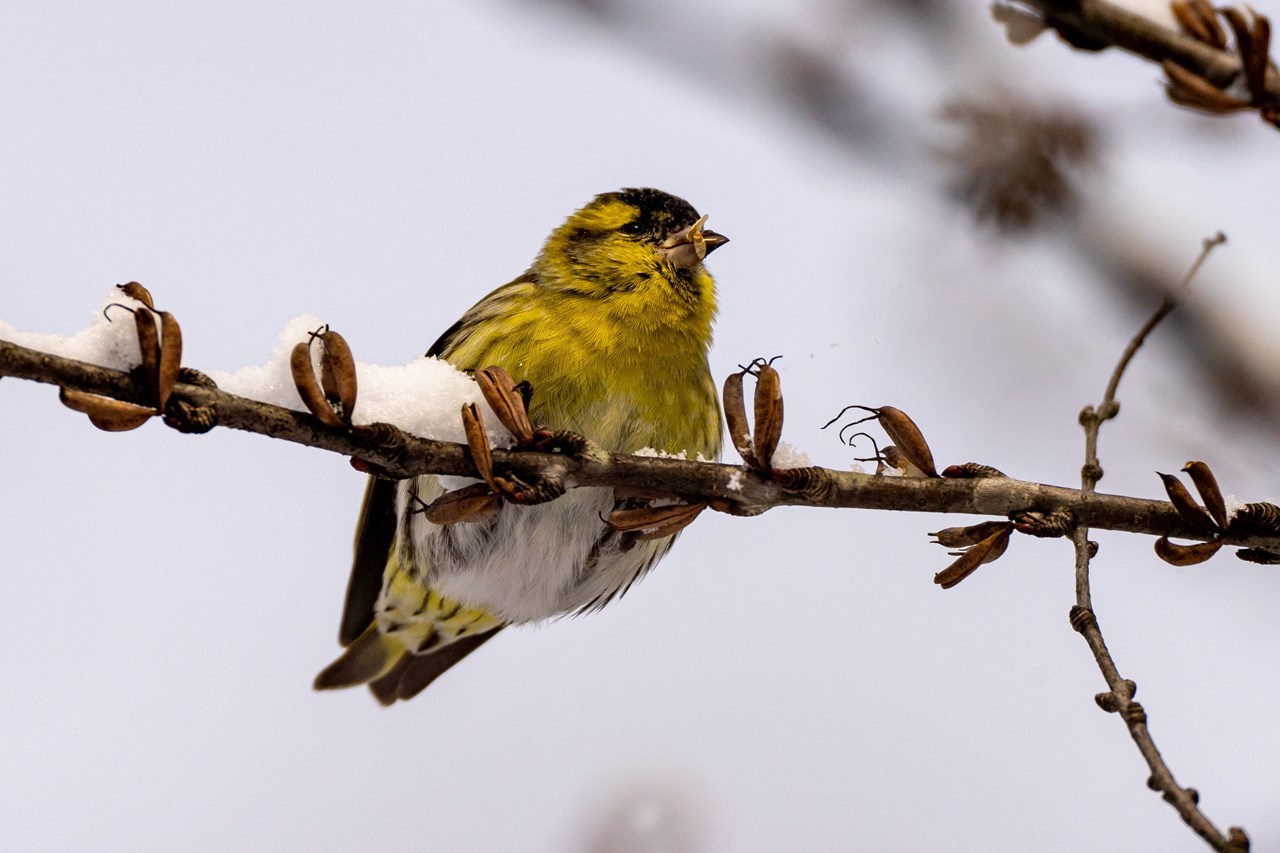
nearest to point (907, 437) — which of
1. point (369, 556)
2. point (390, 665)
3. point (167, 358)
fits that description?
point (167, 358)

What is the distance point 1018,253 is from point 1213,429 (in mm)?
531

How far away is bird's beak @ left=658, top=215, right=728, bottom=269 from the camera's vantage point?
252cm

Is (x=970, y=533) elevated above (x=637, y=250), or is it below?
below

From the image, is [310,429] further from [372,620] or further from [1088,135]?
[372,620]

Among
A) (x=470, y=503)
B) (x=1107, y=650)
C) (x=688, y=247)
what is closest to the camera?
(x=1107, y=650)

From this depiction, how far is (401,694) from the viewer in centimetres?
338

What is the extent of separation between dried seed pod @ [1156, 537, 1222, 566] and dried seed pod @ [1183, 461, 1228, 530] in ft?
0.10

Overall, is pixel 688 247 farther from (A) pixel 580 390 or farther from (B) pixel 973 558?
(B) pixel 973 558

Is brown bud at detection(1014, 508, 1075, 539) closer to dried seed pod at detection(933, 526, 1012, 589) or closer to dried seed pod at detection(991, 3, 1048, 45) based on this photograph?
dried seed pod at detection(933, 526, 1012, 589)

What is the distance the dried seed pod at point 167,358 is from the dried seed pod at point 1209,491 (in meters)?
1.04

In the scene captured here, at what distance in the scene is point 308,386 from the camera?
3.84 ft

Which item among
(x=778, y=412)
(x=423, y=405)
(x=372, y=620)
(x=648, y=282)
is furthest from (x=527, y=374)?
(x=372, y=620)

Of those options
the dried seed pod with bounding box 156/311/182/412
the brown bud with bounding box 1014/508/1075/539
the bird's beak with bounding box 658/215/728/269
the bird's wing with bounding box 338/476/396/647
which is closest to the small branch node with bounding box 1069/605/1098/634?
the brown bud with bounding box 1014/508/1075/539

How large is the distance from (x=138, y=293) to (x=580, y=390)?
1186mm
